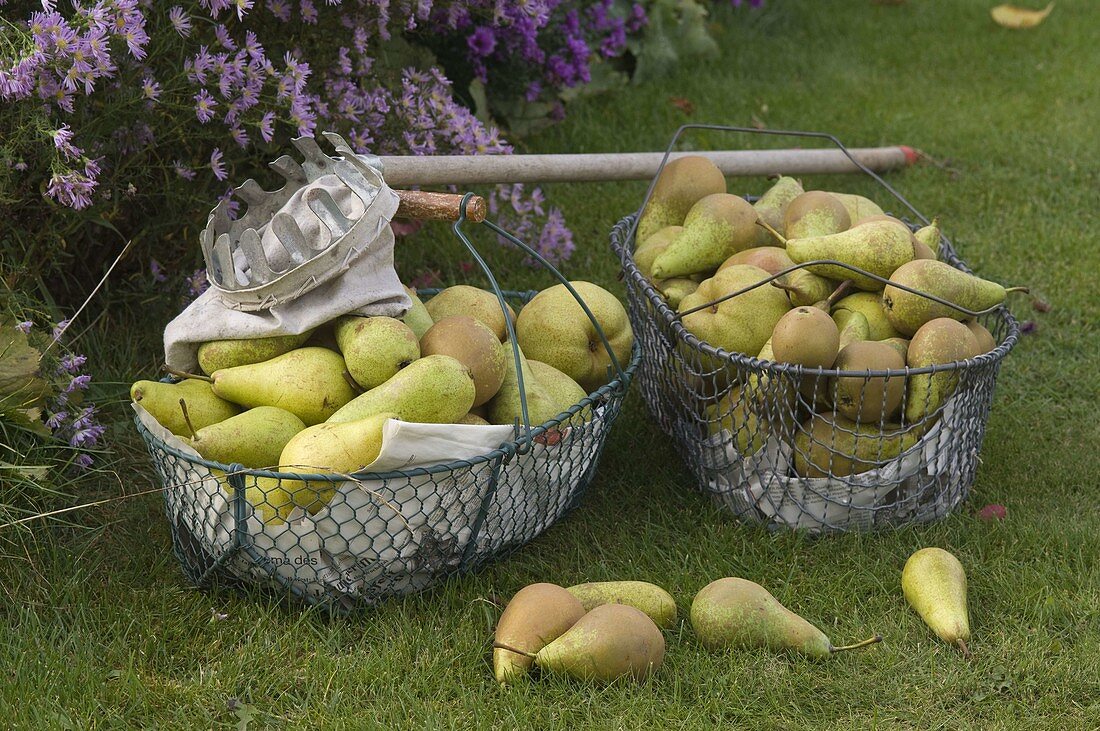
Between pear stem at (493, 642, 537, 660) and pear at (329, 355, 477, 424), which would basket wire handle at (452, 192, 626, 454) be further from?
pear stem at (493, 642, 537, 660)

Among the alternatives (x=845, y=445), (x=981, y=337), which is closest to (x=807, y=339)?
(x=845, y=445)

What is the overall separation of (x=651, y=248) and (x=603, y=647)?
53.9 inches

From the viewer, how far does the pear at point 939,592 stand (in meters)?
2.35

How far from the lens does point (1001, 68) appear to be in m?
6.12

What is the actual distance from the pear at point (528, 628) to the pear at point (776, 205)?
1.31 metres

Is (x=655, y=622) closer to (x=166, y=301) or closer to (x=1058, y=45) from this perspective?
(x=166, y=301)

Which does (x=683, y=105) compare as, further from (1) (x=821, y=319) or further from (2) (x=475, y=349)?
(2) (x=475, y=349)

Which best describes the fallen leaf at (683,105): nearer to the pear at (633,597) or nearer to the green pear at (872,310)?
the green pear at (872,310)

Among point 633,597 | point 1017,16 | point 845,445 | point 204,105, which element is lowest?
point 633,597

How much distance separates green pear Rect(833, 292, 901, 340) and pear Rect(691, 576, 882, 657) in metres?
0.76

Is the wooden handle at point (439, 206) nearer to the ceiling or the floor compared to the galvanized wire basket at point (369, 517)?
nearer to the ceiling

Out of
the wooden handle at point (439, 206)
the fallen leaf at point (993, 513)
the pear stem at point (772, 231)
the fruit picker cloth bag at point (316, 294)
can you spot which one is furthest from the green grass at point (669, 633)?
the wooden handle at point (439, 206)

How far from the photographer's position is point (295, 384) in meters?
2.41

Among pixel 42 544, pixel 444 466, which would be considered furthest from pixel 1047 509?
pixel 42 544
